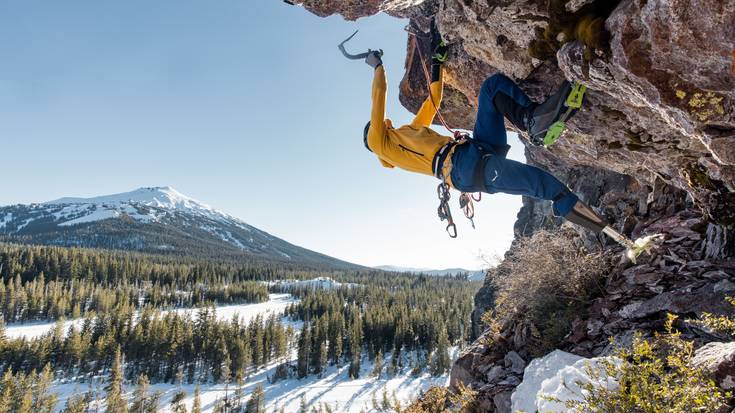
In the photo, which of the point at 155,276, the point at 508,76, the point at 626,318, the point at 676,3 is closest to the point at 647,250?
the point at 626,318

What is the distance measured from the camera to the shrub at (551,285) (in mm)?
6402

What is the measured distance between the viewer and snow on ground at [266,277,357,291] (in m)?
153

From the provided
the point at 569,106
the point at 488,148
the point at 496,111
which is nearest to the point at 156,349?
the point at 488,148

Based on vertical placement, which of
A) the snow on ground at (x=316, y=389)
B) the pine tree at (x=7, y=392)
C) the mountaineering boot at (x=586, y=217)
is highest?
the mountaineering boot at (x=586, y=217)

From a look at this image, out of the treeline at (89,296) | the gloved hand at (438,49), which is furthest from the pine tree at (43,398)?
the gloved hand at (438,49)

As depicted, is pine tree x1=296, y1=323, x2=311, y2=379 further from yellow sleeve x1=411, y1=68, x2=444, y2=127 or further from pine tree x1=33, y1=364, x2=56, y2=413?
yellow sleeve x1=411, y1=68, x2=444, y2=127

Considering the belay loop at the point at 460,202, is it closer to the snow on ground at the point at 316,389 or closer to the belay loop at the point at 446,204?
the belay loop at the point at 446,204

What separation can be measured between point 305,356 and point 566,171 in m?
73.1

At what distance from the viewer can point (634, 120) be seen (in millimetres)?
4738

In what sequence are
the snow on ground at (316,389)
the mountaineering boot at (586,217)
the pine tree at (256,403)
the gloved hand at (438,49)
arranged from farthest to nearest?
the snow on ground at (316,389) → the pine tree at (256,403) → the gloved hand at (438,49) → the mountaineering boot at (586,217)

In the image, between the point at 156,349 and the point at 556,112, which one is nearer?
the point at 556,112

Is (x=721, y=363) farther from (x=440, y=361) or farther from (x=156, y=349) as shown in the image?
(x=156, y=349)

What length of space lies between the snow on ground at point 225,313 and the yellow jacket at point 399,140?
94897mm

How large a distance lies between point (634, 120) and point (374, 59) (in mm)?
3654
